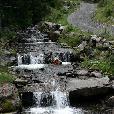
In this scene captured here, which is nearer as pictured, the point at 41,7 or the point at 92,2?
the point at 41,7

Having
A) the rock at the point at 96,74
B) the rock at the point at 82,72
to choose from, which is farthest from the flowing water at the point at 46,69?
the rock at the point at 96,74

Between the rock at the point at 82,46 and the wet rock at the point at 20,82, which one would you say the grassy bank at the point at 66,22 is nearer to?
the rock at the point at 82,46

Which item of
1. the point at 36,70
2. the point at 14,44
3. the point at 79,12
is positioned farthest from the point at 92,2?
Result: the point at 36,70

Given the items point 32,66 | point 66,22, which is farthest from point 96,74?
point 66,22

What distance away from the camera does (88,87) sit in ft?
99.1

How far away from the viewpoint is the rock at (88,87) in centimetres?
3020

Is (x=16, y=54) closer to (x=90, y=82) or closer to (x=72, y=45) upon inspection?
(x=72, y=45)

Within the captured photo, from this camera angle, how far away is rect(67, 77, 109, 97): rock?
3020 centimetres

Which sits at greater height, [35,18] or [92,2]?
[35,18]

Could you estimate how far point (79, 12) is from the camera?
74938mm

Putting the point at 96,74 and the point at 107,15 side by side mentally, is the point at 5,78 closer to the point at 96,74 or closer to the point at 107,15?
the point at 96,74

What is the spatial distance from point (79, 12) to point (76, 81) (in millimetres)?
43860

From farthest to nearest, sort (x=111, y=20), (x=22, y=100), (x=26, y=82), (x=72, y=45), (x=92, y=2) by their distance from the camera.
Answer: (x=92, y=2) → (x=111, y=20) → (x=72, y=45) → (x=26, y=82) → (x=22, y=100)

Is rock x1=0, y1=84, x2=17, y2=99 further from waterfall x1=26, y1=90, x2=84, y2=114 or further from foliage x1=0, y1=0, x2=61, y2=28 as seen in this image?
foliage x1=0, y1=0, x2=61, y2=28
